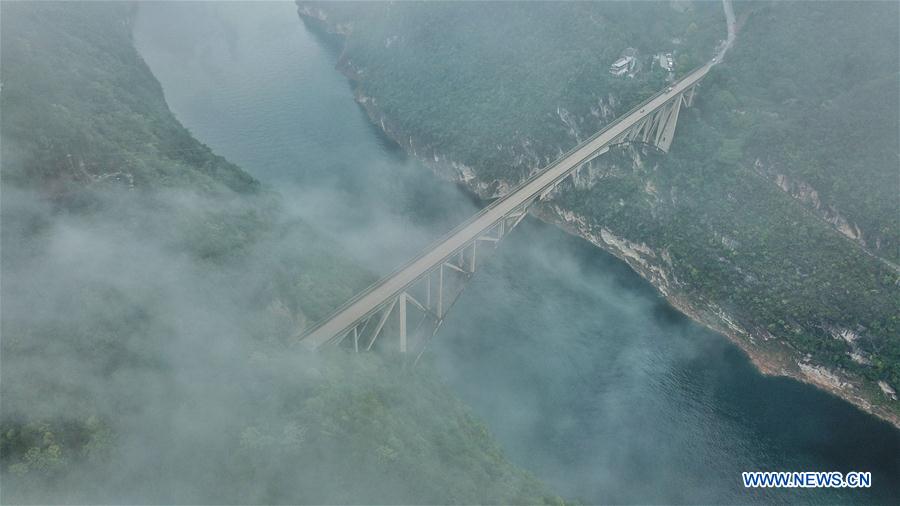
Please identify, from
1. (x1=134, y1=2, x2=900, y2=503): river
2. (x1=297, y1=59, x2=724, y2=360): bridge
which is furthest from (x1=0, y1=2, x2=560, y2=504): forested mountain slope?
(x1=134, y1=2, x2=900, y2=503): river

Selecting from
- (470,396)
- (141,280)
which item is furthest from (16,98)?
(470,396)

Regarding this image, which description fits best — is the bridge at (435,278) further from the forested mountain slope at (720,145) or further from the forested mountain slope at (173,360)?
the forested mountain slope at (720,145)

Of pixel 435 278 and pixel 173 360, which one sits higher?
pixel 435 278

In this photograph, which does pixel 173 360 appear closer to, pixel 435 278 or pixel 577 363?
pixel 435 278

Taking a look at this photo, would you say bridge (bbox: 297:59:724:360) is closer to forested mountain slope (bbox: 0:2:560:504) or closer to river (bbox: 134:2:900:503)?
forested mountain slope (bbox: 0:2:560:504)

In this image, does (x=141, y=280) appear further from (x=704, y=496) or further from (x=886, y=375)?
(x=886, y=375)

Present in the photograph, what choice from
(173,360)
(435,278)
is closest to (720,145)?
(435,278)
